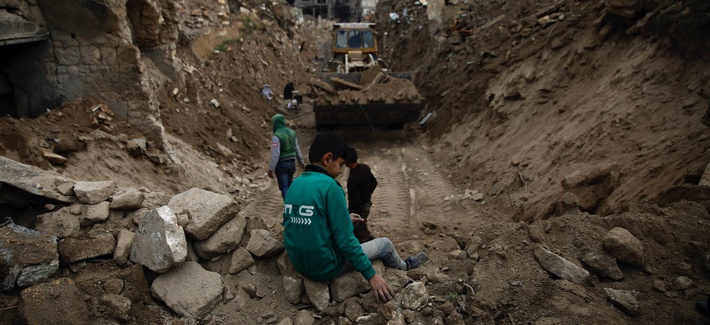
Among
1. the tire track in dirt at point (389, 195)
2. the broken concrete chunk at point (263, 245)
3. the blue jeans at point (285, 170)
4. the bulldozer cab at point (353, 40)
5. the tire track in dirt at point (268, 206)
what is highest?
the bulldozer cab at point (353, 40)

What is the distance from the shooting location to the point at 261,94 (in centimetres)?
1391

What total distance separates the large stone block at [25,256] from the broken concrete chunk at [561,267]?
3441 millimetres

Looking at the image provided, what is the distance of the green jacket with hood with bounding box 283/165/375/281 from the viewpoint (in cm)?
274

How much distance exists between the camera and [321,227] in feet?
9.07

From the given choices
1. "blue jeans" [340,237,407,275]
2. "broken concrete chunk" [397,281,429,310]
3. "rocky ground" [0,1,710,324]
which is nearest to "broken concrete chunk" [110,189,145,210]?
"rocky ground" [0,1,710,324]

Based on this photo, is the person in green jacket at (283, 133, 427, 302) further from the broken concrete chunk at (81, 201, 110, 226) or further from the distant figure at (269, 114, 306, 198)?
the distant figure at (269, 114, 306, 198)

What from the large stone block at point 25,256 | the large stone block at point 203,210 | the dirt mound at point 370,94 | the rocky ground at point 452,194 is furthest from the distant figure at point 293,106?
the large stone block at point 25,256

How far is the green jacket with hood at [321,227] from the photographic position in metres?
2.74

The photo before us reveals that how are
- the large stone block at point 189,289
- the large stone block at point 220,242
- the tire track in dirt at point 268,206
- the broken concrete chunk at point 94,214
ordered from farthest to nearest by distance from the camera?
the tire track in dirt at point 268,206 < the large stone block at point 220,242 < the broken concrete chunk at point 94,214 < the large stone block at point 189,289

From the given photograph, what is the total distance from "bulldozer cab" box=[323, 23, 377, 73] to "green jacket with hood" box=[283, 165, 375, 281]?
12.9m

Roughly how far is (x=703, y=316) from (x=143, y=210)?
158 inches

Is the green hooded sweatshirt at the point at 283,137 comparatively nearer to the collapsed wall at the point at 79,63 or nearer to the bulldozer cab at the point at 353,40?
the collapsed wall at the point at 79,63

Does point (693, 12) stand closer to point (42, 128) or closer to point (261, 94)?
point (42, 128)

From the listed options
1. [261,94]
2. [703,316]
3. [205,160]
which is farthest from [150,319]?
[261,94]
